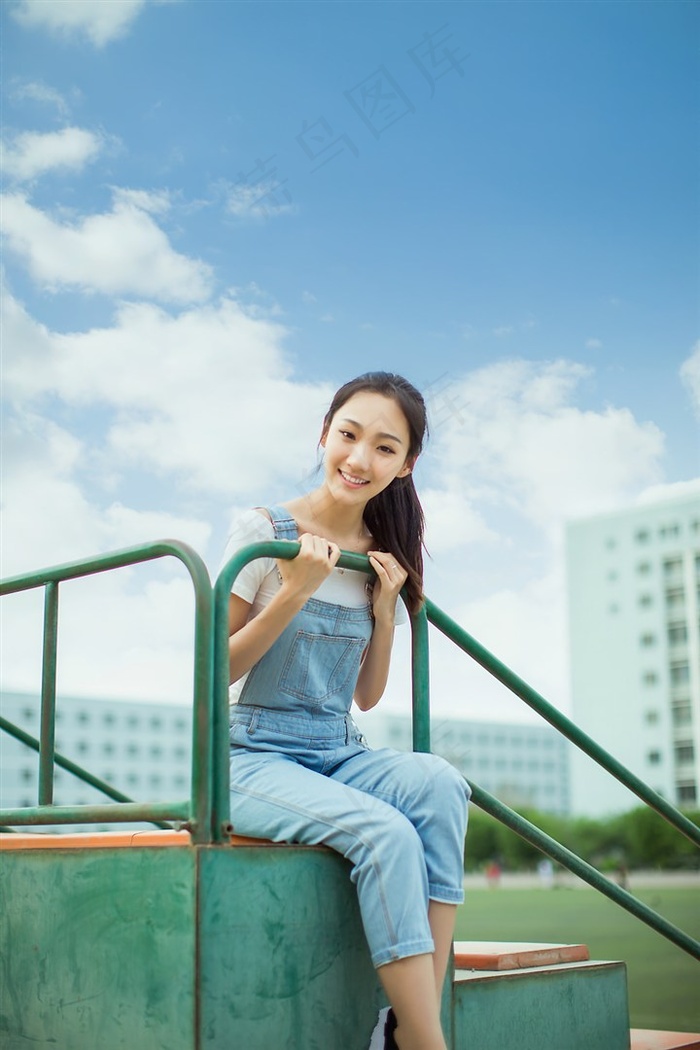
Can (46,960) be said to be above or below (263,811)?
below

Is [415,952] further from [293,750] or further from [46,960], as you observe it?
[46,960]

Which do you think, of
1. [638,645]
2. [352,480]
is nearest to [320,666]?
[352,480]

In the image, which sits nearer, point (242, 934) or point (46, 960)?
point (242, 934)

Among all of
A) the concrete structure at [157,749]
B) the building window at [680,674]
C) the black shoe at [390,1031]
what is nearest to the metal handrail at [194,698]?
the black shoe at [390,1031]

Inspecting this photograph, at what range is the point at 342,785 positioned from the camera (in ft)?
6.55

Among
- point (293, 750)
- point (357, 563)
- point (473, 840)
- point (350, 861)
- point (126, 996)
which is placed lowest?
point (473, 840)

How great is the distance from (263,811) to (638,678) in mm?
72613

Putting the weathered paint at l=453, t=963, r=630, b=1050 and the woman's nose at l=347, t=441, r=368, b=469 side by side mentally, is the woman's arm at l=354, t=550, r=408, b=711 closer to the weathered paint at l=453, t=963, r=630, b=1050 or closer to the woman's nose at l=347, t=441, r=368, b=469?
the woman's nose at l=347, t=441, r=368, b=469

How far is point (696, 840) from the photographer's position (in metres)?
3.08

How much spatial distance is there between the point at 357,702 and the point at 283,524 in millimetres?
439

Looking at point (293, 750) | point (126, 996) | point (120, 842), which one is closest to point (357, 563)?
point (293, 750)

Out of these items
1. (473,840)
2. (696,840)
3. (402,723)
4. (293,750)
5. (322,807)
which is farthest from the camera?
(402,723)

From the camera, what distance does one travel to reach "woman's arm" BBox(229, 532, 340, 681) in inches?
79.0

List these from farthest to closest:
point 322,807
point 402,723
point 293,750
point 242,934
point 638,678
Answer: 1. point 402,723
2. point 638,678
3. point 293,750
4. point 322,807
5. point 242,934
